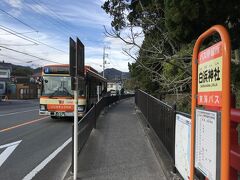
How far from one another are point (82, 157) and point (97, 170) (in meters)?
1.52

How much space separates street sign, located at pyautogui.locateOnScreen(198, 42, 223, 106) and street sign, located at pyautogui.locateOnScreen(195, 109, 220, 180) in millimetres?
128

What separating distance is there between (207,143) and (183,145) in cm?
247

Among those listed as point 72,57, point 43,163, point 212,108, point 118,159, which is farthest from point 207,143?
point 43,163

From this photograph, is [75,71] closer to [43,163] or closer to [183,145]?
[43,163]

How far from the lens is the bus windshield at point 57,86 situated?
1944cm

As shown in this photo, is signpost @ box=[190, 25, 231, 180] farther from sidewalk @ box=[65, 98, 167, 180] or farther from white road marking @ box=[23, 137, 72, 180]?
white road marking @ box=[23, 137, 72, 180]

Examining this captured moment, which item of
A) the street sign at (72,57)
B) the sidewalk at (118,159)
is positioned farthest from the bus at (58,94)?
the street sign at (72,57)

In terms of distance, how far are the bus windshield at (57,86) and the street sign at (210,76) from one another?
51.6ft

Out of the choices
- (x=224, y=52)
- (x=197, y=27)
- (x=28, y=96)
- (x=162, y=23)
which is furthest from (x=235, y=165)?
(x=28, y=96)

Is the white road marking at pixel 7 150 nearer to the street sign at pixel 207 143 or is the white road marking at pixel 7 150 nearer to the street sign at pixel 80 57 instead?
the street sign at pixel 80 57

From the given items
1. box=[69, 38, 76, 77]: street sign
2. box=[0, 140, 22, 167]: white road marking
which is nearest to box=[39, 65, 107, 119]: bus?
box=[0, 140, 22, 167]: white road marking

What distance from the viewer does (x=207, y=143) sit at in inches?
144

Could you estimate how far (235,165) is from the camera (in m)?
3.19

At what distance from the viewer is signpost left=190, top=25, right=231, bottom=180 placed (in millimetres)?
3107
